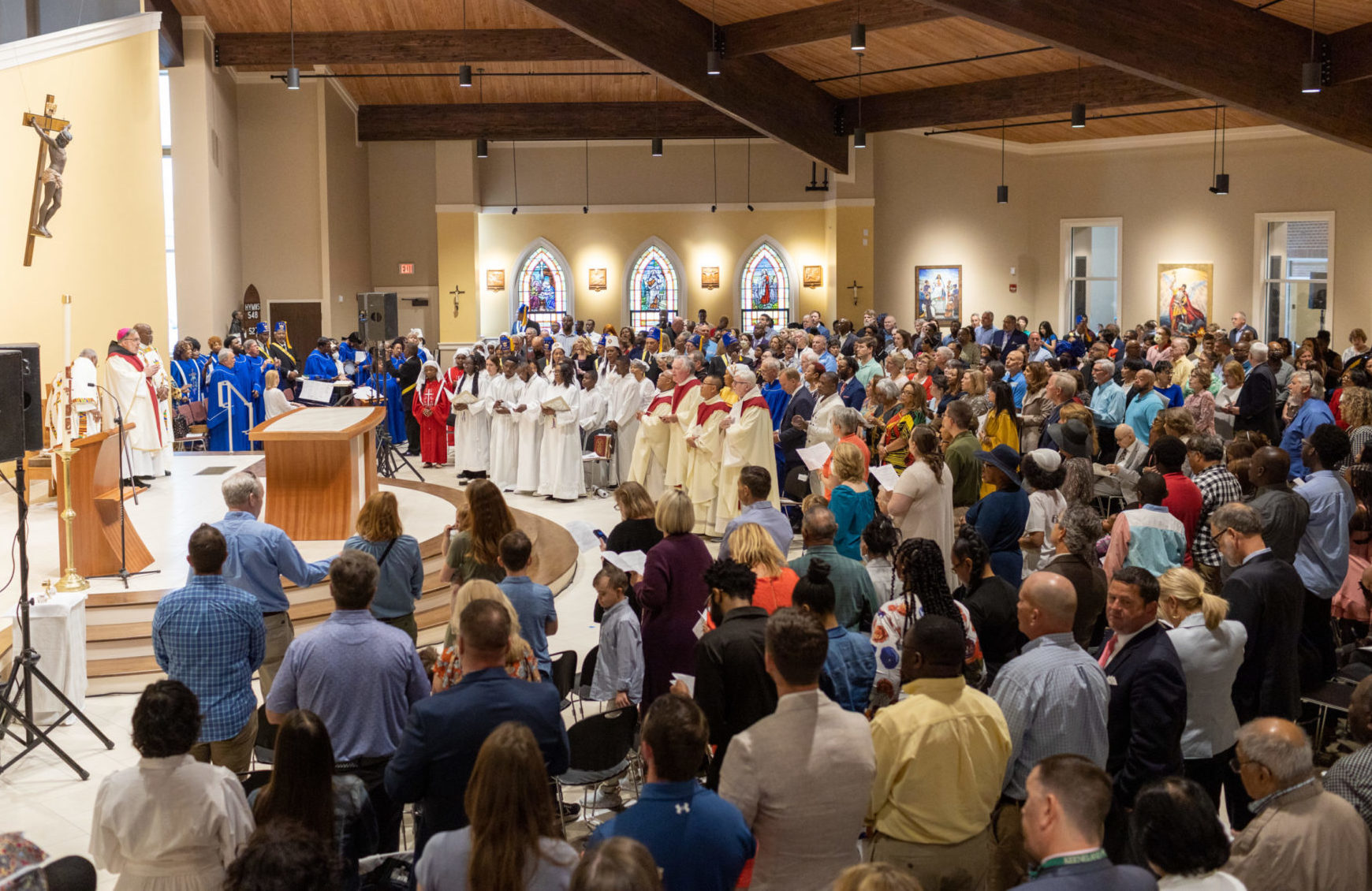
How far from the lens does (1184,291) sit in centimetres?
2164

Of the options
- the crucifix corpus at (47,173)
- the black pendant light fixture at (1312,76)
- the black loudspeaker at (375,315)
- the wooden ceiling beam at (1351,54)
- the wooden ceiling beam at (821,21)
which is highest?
the wooden ceiling beam at (821,21)

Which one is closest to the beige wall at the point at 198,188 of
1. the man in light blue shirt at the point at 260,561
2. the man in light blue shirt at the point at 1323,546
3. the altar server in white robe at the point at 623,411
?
the altar server in white robe at the point at 623,411

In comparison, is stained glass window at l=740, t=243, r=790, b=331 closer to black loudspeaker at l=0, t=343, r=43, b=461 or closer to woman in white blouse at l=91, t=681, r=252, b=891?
black loudspeaker at l=0, t=343, r=43, b=461

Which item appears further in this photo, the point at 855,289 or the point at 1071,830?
the point at 855,289

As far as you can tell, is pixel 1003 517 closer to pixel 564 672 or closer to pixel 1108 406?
pixel 564 672

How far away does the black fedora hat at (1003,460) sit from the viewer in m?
6.09

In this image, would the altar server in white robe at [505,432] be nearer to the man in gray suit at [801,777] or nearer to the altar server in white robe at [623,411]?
the altar server in white robe at [623,411]

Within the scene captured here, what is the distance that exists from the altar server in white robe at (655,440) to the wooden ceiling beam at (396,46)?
26.6 feet

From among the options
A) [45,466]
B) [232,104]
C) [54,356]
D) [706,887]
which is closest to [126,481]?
[45,466]

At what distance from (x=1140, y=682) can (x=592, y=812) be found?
2.44 m

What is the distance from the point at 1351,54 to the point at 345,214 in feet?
51.2

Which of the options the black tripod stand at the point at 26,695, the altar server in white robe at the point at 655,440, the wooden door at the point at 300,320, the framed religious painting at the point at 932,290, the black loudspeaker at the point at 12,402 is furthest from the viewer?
the framed religious painting at the point at 932,290

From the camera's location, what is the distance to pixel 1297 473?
892 cm

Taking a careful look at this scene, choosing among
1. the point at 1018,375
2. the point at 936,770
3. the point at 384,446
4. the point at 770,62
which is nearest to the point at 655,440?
the point at 1018,375
